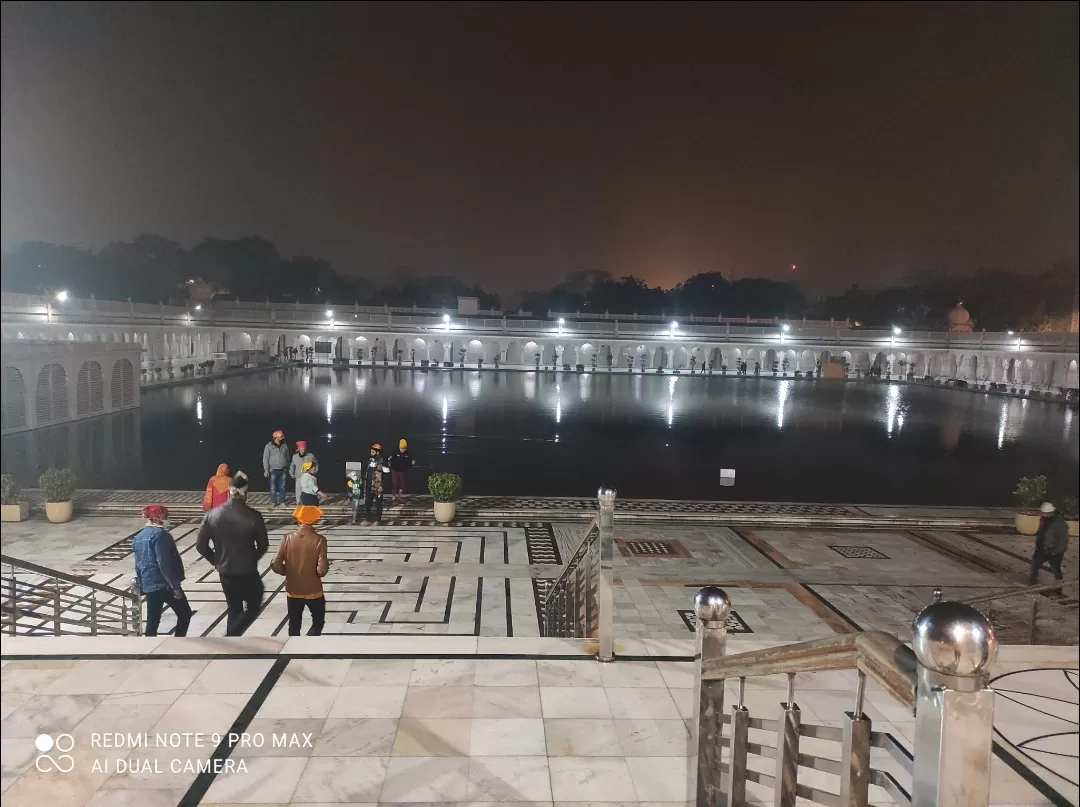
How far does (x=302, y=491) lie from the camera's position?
30.9 feet

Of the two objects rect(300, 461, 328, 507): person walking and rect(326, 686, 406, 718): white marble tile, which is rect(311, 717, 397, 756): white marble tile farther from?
rect(300, 461, 328, 507): person walking

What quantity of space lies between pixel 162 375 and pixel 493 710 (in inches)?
1407

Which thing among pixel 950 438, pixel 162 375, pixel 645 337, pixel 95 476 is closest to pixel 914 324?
pixel 645 337

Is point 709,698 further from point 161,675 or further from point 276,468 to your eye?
point 276,468

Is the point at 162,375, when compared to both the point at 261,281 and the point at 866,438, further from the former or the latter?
the point at 261,281

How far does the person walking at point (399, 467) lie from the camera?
1227cm

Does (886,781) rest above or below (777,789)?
above

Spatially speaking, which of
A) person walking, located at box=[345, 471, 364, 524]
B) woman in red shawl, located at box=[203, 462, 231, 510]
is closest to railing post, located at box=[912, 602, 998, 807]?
woman in red shawl, located at box=[203, 462, 231, 510]

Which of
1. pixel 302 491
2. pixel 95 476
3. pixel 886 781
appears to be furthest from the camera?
pixel 95 476

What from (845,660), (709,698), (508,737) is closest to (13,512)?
(508,737)

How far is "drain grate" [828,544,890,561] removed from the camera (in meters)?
10.2

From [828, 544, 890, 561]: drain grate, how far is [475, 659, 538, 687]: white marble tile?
7.24 meters

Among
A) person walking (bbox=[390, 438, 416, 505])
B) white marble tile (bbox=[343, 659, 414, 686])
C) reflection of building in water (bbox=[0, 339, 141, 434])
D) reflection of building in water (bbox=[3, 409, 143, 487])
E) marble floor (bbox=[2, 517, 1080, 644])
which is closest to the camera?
white marble tile (bbox=[343, 659, 414, 686])

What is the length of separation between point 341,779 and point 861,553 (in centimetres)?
916
